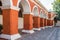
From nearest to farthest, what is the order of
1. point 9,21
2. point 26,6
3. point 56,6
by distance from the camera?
point 9,21 < point 26,6 < point 56,6

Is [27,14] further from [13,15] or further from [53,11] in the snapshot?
[53,11]

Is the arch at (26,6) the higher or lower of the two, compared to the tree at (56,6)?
higher

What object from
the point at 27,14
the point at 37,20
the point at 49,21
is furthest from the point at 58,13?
the point at 27,14

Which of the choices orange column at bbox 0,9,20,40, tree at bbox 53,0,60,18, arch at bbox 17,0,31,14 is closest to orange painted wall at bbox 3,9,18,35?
orange column at bbox 0,9,20,40

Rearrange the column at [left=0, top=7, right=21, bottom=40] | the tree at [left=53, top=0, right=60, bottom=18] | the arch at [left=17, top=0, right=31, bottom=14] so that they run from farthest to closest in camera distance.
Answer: the tree at [left=53, top=0, right=60, bottom=18]
the arch at [left=17, top=0, right=31, bottom=14]
the column at [left=0, top=7, right=21, bottom=40]

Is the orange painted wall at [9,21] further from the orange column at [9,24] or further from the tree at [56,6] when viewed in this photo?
the tree at [56,6]

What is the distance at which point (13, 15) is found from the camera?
920 centimetres

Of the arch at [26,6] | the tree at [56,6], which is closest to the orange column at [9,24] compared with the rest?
the arch at [26,6]

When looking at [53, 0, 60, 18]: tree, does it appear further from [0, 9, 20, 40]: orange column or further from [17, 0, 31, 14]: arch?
[0, 9, 20, 40]: orange column

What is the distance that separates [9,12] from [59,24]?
95.1ft

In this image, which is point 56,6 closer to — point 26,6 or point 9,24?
Result: point 26,6

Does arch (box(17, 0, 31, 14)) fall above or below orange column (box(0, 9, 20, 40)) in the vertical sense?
above

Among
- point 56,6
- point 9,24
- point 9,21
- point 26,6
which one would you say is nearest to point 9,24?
point 9,24

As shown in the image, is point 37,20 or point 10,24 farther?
point 37,20
